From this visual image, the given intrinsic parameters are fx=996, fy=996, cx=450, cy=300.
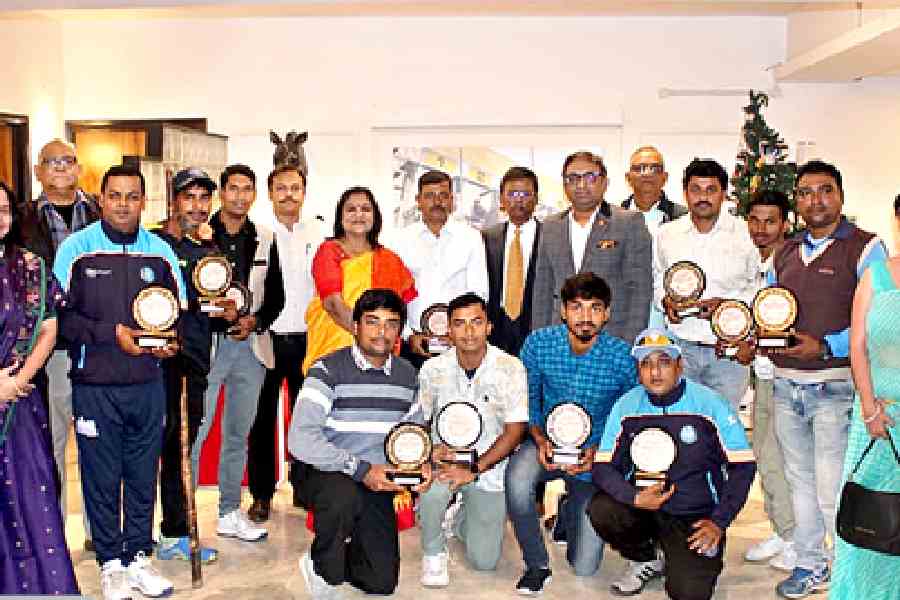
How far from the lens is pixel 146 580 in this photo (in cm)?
384

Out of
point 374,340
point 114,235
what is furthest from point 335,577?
point 114,235

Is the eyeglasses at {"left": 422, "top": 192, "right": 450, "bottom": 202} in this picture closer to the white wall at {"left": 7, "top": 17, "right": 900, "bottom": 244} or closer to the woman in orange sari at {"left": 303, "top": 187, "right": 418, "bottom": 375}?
the woman in orange sari at {"left": 303, "top": 187, "right": 418, "bottom": 375}

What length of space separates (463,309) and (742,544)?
178 cm

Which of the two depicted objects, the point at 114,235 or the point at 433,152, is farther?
the point at 433,152

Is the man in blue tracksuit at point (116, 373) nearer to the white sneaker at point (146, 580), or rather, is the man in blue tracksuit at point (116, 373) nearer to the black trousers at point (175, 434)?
the white sneaker at point (146, 580)

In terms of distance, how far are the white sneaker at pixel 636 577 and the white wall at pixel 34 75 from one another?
6.17 meters

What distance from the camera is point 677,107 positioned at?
342 inches

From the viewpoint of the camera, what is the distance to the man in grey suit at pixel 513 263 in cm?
486

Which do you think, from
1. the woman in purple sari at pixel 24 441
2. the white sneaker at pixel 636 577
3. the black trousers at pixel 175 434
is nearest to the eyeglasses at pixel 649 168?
the white sneaker at pixel 636 577

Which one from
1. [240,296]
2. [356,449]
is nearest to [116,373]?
[240,296]

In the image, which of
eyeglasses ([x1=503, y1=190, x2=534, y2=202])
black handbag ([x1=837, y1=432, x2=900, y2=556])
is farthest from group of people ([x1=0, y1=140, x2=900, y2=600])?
eyeglasses ([x1=503, y1=190, x2=534, y2=202])

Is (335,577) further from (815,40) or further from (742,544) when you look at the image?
(815,40)

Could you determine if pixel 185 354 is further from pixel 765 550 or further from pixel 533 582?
pixel 765 550

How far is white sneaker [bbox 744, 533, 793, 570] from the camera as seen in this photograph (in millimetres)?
4352
